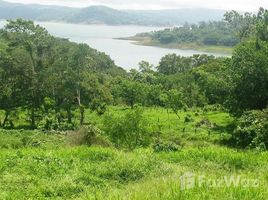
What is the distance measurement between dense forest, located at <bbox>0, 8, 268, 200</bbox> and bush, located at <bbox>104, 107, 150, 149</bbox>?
0.07 metres

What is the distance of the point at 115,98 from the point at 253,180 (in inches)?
2154

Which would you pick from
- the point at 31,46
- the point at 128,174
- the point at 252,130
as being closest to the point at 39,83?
the point at 31,46

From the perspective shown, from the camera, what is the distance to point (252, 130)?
2594 centimetres

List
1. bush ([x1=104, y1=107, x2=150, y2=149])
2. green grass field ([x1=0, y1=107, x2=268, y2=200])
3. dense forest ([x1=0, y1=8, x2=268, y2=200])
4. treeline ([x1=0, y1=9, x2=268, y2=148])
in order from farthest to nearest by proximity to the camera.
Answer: treeline ([x1=0, y1=9, x2=268, y2=148])
bush ([x1=104, y1=107, x2=150, y2=149])
dense forest ([x1=0, y1=8, x2=268, y2=200])
green grass field ([x1=0, y1=107, x2=268, y2=200])

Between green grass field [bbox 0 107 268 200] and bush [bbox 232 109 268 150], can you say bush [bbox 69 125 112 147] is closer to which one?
green grass field [bbox 0 107 268 200]

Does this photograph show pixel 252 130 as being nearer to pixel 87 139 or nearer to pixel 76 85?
pixel 87 139

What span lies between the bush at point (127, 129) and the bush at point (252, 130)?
20.6 ft

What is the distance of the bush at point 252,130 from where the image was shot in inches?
920

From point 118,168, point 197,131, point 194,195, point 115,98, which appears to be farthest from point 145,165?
point 115,98

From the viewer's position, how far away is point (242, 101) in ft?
111

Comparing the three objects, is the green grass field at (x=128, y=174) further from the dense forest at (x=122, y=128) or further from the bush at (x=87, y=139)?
the bush at (x=87, y=139)

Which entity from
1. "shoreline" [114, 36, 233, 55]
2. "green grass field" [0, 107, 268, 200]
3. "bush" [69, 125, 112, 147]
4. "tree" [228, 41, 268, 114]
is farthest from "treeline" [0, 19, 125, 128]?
"shoreline" [114, 36, 233, 55]

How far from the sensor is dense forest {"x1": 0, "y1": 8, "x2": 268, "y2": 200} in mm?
7773

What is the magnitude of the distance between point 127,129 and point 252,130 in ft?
25.3
